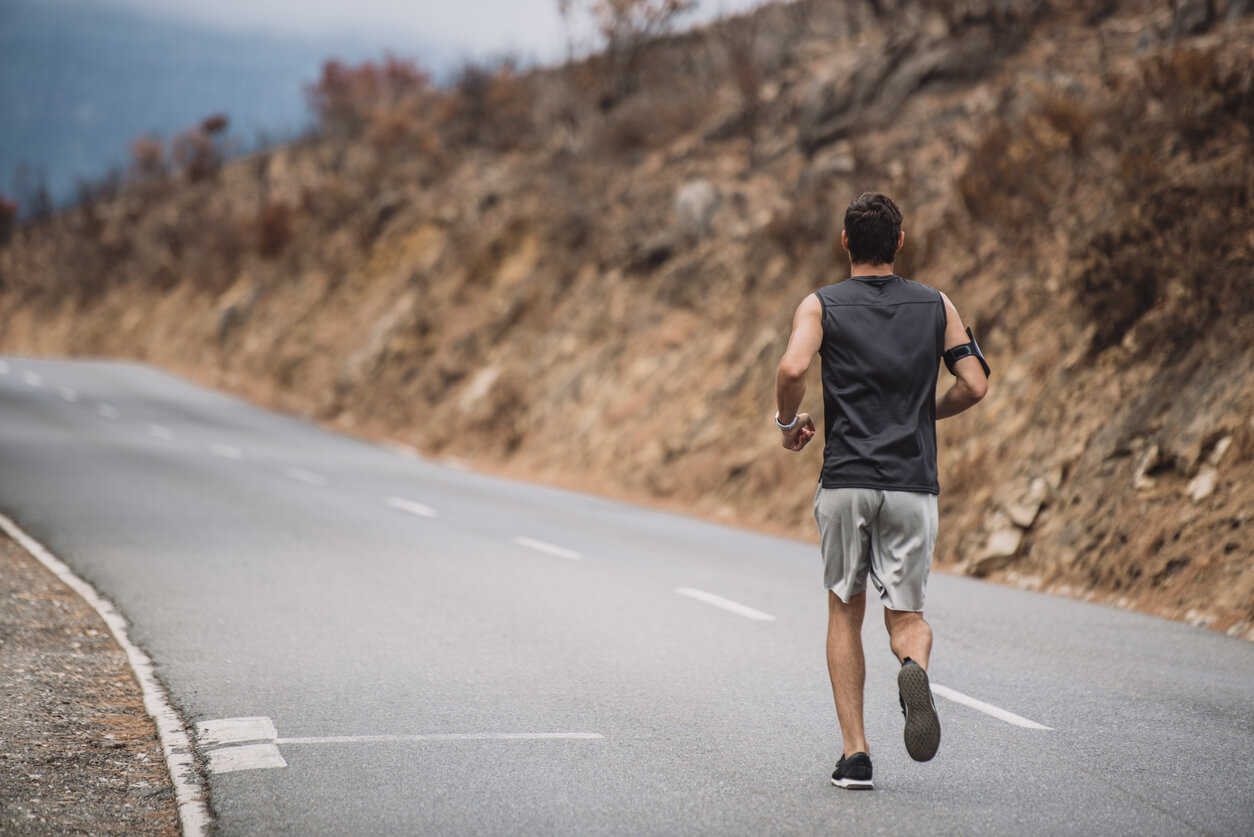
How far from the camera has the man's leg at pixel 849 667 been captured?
15.3 ft

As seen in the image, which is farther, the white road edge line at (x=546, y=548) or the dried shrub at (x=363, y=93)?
the dried shrub at (x=363, y=93)

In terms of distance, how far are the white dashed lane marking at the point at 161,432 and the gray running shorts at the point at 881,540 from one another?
65.4 feet

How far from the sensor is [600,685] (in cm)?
655

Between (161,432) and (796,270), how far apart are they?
12.8 metres

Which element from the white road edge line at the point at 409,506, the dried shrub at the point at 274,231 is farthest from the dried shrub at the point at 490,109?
the white road edge line at the point at 409,506

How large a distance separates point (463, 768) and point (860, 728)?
162 centimetres

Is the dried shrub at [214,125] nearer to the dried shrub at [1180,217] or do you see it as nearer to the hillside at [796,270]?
the hillside at [796,270]

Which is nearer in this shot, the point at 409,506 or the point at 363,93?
the point at 409,506

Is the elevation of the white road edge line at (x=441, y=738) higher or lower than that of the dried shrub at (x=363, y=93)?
lower

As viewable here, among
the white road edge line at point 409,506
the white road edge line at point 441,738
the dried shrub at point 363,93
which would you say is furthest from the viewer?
the dried shrub at point 363,93

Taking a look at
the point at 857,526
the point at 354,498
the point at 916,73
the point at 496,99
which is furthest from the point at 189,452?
the point at 496,99

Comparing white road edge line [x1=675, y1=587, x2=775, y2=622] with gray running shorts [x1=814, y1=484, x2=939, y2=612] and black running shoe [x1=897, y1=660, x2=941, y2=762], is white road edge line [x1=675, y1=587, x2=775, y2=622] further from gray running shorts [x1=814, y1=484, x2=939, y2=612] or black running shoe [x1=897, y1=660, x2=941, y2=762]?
black running shoe [x1=897, y1=660, x2=941, y2=762]

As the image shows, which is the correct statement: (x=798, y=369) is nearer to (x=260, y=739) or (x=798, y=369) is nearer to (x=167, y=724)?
(x=260, y=739)

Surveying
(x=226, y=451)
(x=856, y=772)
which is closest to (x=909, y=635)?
(x=856, y=772)
